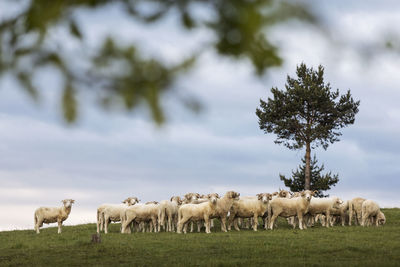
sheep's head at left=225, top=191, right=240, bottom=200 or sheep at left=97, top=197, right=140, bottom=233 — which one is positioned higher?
sheep's head at left=225, top=191, right=240, bottom=200

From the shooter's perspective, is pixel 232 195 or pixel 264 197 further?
pixel 264 197

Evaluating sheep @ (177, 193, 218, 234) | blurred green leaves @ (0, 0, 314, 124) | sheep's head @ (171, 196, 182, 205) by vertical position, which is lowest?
sheep @ (177, 193, 218, 234)

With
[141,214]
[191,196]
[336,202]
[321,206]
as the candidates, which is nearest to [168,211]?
[141,214]

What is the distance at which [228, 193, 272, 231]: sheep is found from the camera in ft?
76.2

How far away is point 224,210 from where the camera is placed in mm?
22766

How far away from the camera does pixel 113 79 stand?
6289 millimetres

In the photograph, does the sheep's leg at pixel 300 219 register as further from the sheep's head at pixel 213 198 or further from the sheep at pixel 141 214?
the sheep at pixel 141 214

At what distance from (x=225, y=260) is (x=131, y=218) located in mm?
9996

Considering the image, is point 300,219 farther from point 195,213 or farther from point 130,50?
point 130,50

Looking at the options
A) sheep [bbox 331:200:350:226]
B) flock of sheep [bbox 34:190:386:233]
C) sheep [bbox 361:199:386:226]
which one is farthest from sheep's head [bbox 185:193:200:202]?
sheep [bbox 361:199:386:226]

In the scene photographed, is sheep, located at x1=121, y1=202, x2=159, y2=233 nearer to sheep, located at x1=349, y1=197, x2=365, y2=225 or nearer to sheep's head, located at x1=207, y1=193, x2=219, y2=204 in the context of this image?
sheep's head, located at x1=207, y1=193, x2=219, y2=204

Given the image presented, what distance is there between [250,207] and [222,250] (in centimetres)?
773

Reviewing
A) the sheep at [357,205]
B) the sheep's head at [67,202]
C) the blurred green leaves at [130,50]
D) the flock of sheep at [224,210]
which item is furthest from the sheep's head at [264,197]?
the blurred green leaves at [130,50]

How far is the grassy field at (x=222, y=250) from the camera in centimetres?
1391
